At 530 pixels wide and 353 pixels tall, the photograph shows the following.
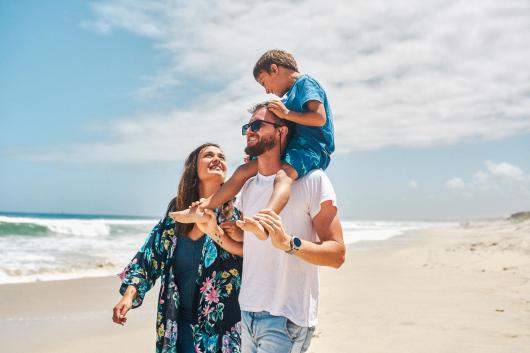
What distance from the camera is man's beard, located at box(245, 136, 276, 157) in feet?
8.38

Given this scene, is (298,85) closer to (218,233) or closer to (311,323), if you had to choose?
(218,233)

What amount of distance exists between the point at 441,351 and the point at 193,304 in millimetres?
3368

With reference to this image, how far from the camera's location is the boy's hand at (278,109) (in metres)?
2.63

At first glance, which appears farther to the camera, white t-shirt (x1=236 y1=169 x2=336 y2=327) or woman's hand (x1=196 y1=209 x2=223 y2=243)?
woman's hand (x1=196 y1=209 x2=223 y2=243)

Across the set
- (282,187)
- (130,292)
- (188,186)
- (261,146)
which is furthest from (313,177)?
(130,292)

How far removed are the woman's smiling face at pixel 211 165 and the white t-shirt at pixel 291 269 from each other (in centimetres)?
129

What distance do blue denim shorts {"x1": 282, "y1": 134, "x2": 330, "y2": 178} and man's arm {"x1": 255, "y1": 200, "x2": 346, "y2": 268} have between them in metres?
0.27

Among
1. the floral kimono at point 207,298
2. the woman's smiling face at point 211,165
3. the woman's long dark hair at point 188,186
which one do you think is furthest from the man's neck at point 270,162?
the woman's long dark hair at point 188,186

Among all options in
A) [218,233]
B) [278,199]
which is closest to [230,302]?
[218,233]

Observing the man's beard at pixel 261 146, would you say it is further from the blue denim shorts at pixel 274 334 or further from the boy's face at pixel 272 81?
the blue denim shorts at pixel 274 334

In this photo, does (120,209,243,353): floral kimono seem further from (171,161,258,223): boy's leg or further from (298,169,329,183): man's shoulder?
(298,169,329,183): man's shoulder

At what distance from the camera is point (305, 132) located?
2818 mm

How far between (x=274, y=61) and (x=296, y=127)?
53cm

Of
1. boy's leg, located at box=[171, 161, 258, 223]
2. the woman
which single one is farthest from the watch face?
the woman
